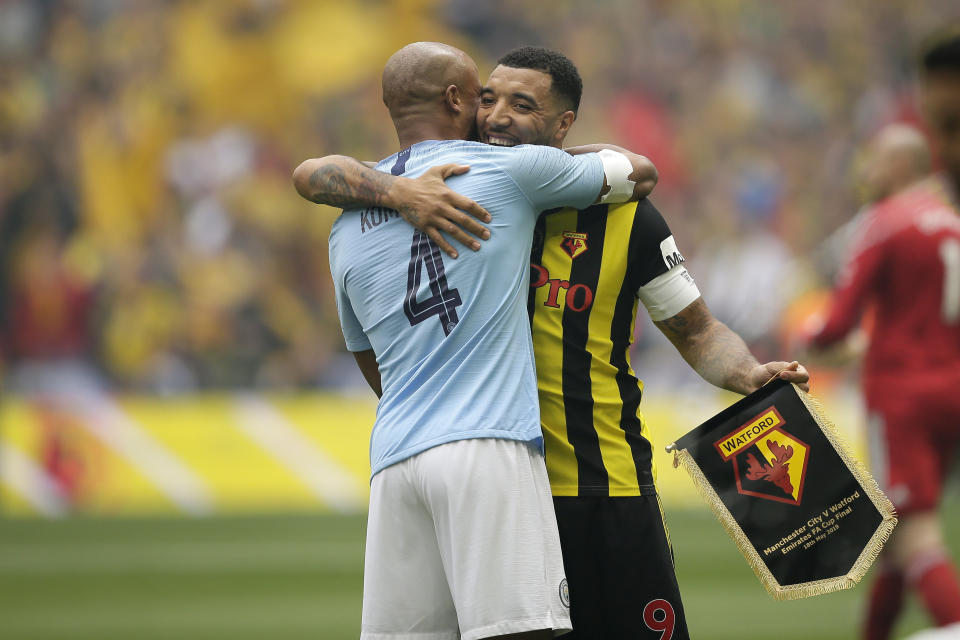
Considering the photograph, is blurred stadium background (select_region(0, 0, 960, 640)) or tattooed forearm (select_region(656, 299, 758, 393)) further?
blurred stadium background (select_region(0, 0, 960, 640))

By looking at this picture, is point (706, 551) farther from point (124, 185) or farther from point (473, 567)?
point (124, 185)

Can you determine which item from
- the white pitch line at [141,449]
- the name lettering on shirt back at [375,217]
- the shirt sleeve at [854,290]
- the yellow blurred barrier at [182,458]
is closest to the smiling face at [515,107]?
the name lettering on shirt back at [375,217]

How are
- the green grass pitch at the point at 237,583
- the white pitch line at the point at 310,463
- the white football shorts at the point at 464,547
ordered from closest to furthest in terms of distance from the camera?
the white football shorts at the point at 464,547 < the green grass pitch at the point at 237,583 < the white pitch line at the point at 310,463

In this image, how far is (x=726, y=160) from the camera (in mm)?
15227

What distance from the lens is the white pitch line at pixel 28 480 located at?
12170 mm

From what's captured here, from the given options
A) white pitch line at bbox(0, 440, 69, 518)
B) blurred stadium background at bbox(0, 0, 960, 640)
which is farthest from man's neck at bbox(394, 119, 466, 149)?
white pitch line at bbox(0, 440, 69, 518)

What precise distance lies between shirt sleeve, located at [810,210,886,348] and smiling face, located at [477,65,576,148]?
2.70m

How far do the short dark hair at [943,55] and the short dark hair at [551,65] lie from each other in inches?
35.5

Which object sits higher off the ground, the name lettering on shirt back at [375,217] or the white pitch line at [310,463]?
the white pitch line at [310,463]

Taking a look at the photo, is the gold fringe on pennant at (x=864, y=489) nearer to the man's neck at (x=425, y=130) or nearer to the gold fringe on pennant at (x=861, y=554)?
the gold fringe on pennant at (x=861, y=554)

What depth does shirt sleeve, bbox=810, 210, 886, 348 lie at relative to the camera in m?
5.41

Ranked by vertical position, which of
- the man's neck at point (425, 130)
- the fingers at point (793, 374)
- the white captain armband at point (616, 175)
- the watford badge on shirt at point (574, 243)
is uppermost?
the man's neck at point (425, 130)

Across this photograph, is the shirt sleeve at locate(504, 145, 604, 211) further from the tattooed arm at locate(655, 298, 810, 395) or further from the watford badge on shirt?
the tattooed arm at locate(655, 298, 810, 395)

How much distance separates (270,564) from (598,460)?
667 cm
